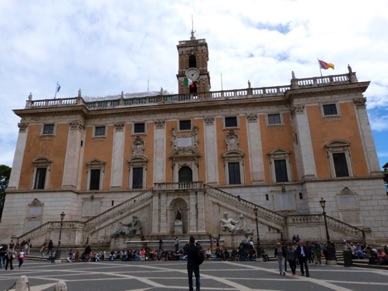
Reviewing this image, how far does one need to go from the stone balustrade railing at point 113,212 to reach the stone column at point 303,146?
14077 mm

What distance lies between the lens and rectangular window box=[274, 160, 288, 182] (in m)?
28.5

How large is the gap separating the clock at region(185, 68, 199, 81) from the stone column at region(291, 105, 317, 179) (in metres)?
19.3

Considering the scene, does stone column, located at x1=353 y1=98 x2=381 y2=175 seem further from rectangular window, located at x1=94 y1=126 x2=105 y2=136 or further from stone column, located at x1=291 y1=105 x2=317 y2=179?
rectangular window, located at x1=94 y1=126 x2=105 y2=136

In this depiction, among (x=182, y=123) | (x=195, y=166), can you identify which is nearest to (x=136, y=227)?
(x=195, y=166)

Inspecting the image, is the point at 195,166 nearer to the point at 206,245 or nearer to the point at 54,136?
the point at 206,245

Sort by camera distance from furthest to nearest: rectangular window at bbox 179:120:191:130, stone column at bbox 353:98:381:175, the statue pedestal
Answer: rectangular window at bbox 179:120:191:130
stone column at bbox 353:98:381:175
the statue pedestal

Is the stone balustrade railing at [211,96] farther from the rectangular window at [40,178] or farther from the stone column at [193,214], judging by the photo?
the stone column at [193,214]

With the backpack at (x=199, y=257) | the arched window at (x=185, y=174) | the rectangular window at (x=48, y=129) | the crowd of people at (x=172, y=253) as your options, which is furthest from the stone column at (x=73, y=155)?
the backpack at (x=199, y=257)

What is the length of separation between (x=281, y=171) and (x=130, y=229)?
587 inches

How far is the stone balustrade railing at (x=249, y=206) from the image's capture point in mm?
23136

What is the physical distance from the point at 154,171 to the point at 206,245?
10.8 metres

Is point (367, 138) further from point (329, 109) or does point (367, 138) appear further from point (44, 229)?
point (44, 229)

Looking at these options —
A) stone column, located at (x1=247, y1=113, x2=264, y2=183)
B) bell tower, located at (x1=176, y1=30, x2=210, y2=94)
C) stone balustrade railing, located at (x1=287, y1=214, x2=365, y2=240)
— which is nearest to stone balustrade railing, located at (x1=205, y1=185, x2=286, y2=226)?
stone balustrade railing, located at (x1=287, y1=214, x2=365, y2=240)

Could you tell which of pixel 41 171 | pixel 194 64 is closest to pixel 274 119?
pixel 194 64
